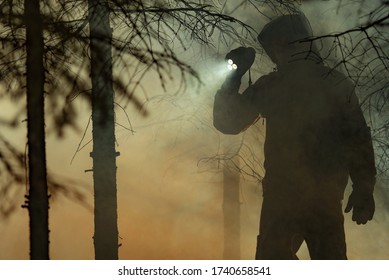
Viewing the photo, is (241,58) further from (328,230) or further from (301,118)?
(328,230)

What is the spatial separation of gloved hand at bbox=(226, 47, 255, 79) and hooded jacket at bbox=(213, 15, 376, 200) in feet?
Result: 0.16

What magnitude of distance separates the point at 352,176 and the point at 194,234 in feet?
3.11

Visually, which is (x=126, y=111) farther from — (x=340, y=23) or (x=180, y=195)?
(x=340, y=23)

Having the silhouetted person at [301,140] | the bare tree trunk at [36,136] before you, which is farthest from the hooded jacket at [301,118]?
the bare tree trunk at [36,136]

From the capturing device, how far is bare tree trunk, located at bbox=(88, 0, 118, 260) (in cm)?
327

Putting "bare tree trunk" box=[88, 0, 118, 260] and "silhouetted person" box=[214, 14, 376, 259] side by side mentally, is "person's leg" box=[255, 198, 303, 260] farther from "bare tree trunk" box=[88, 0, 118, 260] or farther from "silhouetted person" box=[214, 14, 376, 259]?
"bare tree trunk" box=[88, 0, 118, 260]

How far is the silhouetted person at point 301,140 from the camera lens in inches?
127

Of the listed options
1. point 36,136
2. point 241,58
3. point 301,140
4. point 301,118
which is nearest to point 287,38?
point 241,58

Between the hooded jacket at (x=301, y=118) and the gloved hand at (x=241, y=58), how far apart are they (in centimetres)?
5

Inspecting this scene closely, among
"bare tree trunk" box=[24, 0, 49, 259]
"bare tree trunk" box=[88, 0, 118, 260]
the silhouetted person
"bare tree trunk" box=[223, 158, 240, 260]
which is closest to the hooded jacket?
the silhouetted person

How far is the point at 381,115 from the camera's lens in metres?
3.23

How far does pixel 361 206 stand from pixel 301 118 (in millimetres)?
595

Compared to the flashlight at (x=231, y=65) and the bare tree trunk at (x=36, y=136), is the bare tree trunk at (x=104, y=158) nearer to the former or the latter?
the bare tree trunk at (x=36, y=136)

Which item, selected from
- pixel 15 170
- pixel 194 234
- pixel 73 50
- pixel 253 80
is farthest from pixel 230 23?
pixel 15 170
